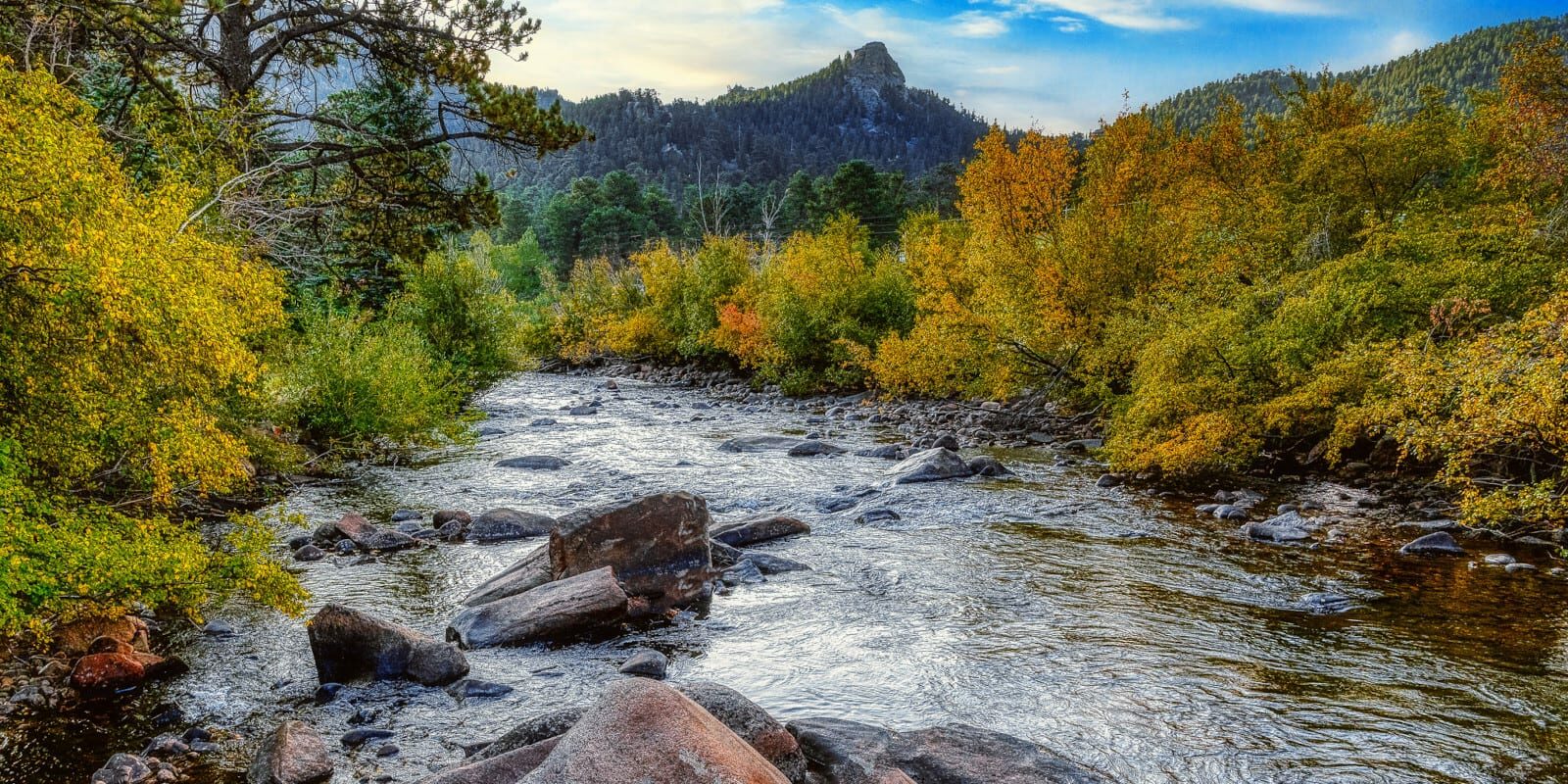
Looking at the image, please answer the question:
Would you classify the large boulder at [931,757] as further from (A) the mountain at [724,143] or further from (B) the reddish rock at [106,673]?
(A) the mountain at [724,143]

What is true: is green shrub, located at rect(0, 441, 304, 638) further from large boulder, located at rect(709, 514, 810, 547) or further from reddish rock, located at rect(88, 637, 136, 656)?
large boulder, located at rect(709, 514, 810, 547)

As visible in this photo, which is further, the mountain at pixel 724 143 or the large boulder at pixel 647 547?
the mountain at pixel 724 143

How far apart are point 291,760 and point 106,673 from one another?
10.5 ft

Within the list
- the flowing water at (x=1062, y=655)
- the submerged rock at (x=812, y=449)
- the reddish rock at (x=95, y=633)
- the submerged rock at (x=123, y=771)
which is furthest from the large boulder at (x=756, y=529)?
the submerged rock at (x=123, y=771)

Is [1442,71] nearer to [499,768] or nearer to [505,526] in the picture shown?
[505,526]

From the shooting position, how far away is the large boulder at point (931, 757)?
6418 mm

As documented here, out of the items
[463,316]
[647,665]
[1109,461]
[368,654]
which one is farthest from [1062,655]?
[463,316]

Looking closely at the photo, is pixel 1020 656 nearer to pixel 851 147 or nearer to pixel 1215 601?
pixel 1215 601

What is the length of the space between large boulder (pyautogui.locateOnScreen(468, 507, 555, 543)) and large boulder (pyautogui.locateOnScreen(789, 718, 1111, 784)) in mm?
9193

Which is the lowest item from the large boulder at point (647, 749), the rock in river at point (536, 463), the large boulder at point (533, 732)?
the rock in river at point (536, 463)

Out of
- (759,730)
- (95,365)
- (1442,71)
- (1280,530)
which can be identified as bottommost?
(1280,530)

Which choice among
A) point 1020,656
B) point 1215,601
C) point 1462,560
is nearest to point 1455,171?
point 1462,560

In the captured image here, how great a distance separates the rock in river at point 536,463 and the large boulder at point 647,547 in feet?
33.7

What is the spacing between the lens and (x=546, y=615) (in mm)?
10312
